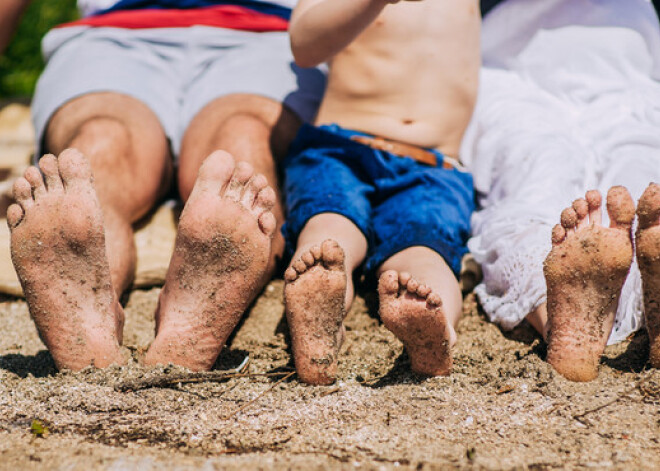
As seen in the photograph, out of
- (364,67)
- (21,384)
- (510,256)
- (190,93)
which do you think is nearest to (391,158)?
(364,67)

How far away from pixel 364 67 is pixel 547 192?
0.56 m

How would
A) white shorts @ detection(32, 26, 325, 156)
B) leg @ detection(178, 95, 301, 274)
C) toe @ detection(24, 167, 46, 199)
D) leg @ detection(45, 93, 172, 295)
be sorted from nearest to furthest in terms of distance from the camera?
1. toe @ detection(24, 167, 46, 199)
2. leg @ detection(45, 93, 172, 295)
3. leg @ detection(178, 95, 301, 274)
4. white shorts @ detection(32, 26, 325, 156)

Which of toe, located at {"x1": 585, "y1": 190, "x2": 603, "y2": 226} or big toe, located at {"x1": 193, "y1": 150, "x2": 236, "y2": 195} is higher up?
big toe, located at {"x1": 193, "y1": 150, "x2": 236, "y2": 195}

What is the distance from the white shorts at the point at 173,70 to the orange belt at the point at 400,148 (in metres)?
0.34

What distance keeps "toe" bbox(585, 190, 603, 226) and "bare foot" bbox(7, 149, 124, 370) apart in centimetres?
89

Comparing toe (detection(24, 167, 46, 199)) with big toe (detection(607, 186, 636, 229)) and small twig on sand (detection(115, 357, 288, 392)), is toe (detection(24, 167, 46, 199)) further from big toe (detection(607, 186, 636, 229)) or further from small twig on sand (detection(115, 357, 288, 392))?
big toe (detection(607, 186, 636, 229))

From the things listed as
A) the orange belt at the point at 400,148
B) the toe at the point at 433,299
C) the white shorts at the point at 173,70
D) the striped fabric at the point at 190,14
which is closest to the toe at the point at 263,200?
the toe at the point at 433,299

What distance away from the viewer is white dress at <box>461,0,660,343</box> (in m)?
1.47

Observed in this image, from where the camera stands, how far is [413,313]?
111 cm

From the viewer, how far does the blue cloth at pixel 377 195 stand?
1.47 m

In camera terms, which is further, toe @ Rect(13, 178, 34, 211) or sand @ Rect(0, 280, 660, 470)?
toe @ Rect(13, 178, 34, 211)

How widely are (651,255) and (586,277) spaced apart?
0.11 meters

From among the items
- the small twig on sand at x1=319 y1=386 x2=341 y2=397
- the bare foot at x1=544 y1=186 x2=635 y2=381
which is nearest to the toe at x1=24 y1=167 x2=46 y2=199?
the small twig on sand at x1=319 y1=386 x2=341 y2=397

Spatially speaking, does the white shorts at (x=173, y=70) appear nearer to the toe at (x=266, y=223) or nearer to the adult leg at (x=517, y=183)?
the adult leg at (x=517, y=183)
